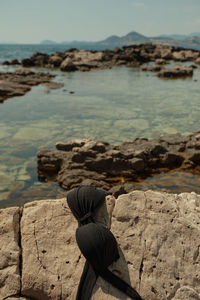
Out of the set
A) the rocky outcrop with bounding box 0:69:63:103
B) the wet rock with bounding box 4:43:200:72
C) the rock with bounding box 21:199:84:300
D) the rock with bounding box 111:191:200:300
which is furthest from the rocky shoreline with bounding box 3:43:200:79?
the rock with bounding box 21:199:84:300

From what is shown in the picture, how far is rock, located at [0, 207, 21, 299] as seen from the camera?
11.1ft

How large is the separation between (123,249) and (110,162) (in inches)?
241

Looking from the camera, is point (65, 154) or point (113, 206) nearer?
point (113, 206)

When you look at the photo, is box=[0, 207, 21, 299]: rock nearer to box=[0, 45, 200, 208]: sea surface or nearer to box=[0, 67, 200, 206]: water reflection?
box=[0, 45, 200, 208]: sea surface

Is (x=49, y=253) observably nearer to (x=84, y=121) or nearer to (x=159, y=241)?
(x=159, y=241)

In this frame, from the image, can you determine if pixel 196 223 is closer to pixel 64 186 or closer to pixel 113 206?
pixel 113 206

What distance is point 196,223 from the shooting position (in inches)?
149

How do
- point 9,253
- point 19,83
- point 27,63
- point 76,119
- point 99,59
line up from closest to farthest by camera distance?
point 9,253 < point 76,119 < point 19,83 < point 27,63 < point 99,59

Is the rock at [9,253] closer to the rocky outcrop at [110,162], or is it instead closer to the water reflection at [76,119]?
the water reflection at [76,119]

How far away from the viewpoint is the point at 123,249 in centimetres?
359

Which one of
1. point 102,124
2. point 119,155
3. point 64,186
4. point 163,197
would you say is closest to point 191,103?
point 102,124

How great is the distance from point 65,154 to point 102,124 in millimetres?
5852

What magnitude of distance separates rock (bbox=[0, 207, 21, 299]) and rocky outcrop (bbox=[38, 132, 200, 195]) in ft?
15.0

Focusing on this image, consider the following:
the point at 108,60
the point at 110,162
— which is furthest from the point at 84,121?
the point at 108,60
